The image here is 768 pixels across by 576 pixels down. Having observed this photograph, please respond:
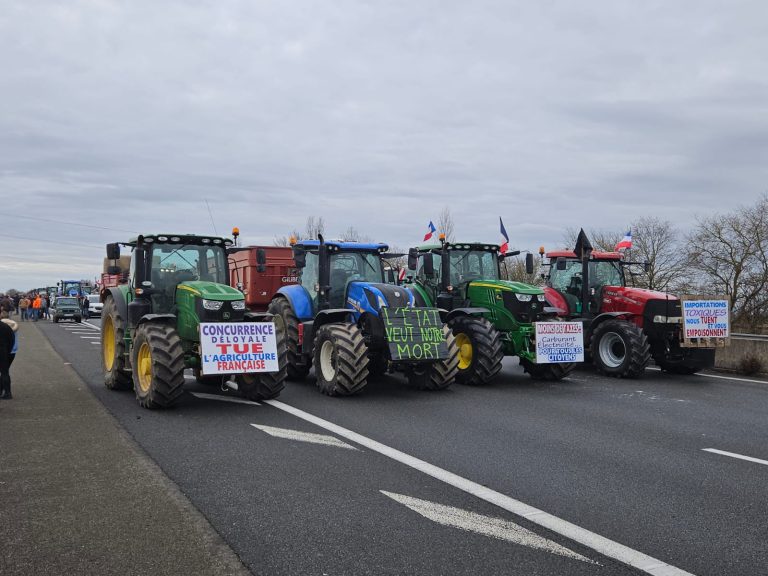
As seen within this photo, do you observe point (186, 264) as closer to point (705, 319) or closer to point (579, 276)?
point (579, 276)

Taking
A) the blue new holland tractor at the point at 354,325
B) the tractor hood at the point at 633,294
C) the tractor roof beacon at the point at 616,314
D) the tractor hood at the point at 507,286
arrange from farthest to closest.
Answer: the tractor hood at the point at 633,294 < the tractor roof beacon at the point at 616,314 < the tractor hood at the point at 507,286 < the blue new holland tractor at the point at 354,325

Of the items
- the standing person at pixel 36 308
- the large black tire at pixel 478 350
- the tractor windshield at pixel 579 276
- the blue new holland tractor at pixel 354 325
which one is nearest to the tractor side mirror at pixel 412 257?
the blue new holland tractor at pixel 354 325

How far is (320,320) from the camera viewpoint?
11.7 metres

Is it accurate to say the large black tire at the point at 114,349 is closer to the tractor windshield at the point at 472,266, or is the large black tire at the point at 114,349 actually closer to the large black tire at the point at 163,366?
the large black tire at the point at 163,366

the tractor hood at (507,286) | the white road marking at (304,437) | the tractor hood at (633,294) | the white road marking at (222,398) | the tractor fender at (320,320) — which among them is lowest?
the white road marking at (304,437)

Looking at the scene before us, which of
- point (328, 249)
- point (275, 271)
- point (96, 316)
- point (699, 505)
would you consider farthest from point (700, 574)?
point (96, 316)

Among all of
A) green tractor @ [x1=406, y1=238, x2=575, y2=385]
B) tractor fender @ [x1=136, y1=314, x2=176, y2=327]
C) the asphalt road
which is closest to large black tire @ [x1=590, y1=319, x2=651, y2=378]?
green tractor @ [x1=406, y1=238, x2=575, y2=385]

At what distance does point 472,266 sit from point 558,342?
242 cm

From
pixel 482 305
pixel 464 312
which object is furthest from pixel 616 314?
pixel 464 312

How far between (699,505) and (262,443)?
427 centimetres

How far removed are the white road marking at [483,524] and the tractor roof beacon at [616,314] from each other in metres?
9.22

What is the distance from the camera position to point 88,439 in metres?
7.64

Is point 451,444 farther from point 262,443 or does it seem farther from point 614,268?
point 614,268

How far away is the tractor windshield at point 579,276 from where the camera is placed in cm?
1564
